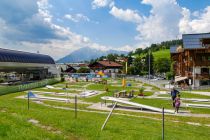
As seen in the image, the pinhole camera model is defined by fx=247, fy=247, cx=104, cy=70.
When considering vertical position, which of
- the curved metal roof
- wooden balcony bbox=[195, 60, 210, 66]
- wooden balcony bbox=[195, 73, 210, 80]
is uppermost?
the curved metal roof

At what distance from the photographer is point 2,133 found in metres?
8.94

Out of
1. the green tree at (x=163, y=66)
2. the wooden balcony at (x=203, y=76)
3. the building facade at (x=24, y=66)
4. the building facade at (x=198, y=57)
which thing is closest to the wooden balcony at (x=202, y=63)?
the building facade at (x=198, y=57)

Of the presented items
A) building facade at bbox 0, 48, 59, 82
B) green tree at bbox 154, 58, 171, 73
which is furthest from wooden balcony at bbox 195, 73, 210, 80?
green tree at bbox 154, 58, 171, 73

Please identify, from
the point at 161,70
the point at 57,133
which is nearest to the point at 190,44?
the point at 57,133

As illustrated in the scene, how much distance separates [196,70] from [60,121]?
132ft

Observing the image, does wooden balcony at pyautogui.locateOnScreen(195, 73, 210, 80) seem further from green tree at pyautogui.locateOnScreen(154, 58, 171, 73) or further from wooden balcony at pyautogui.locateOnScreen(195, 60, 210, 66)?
green tree at pyautogui.locateOnScreen(154, 58, 171, 73)

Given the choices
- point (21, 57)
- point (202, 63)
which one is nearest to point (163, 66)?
point (202, 63)

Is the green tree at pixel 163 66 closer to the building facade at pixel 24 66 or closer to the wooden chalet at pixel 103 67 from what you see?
the wooden chalet at pixel 103 67

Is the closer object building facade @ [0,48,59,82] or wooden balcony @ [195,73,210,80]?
wooden balcony @ [195,73,210,80]

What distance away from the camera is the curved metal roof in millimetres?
58166

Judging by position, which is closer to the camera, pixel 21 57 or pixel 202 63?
pixel 202 63

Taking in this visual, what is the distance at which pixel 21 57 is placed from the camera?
67.1 m

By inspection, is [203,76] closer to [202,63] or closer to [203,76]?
[203,76]

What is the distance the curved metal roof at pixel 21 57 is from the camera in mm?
58166
